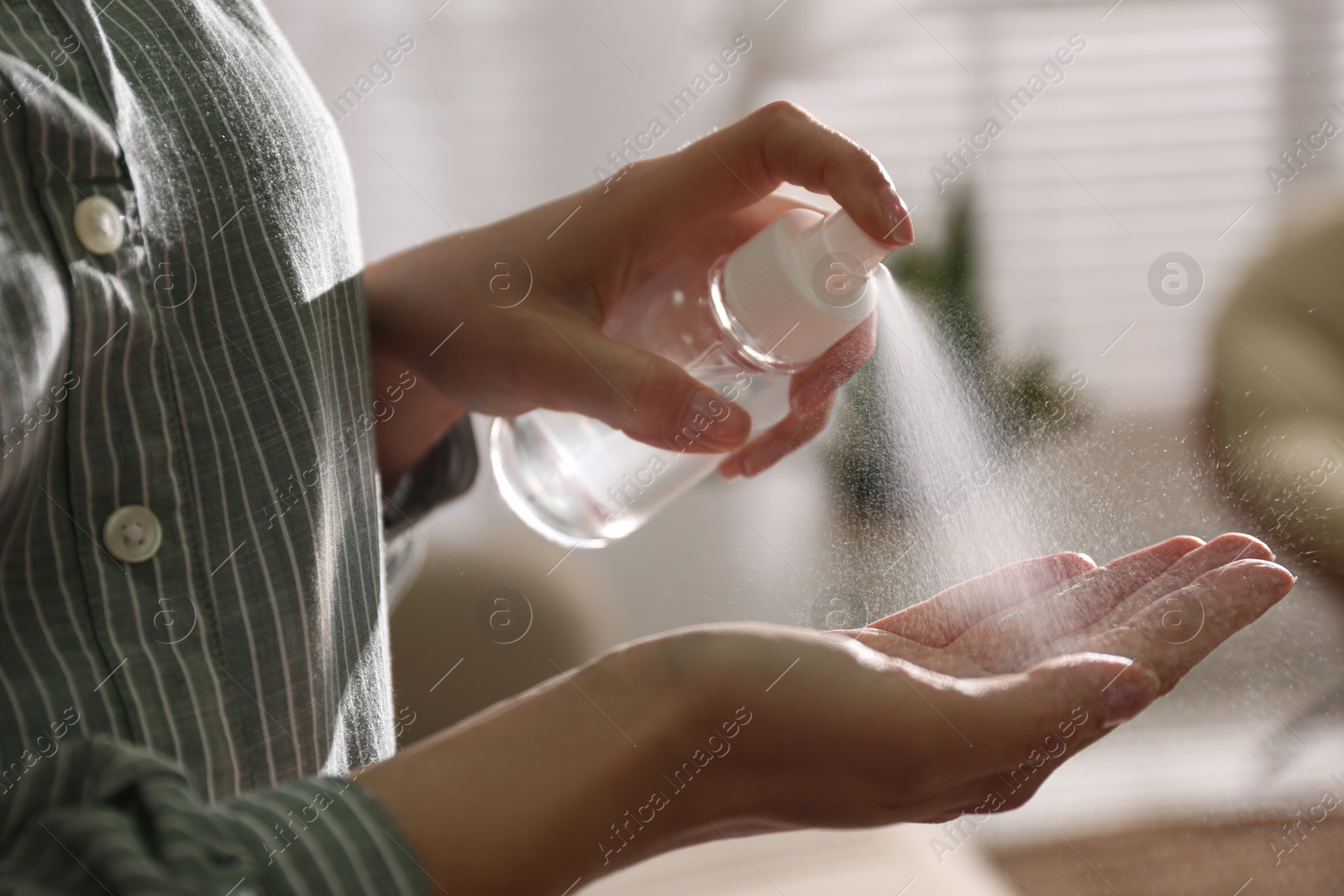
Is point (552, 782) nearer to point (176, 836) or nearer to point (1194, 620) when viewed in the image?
point (176, 836)

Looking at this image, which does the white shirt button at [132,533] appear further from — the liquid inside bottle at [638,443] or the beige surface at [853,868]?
the beige surface at [853,868]

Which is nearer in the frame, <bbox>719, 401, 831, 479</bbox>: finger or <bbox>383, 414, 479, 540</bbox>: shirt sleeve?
<bbox>719, 401, 831, 479</bbox>: finger

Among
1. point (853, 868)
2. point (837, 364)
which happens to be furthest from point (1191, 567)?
point (853, 868)

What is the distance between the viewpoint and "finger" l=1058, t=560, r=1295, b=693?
265 mm

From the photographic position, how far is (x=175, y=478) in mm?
269

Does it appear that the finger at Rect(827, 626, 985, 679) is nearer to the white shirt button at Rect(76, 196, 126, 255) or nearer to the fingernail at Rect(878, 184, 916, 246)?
the fingernail at Rect(878, 184, 916, 246)

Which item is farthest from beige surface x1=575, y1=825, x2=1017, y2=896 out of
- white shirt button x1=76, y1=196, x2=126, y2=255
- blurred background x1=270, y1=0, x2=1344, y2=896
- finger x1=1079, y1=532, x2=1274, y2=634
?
white shirt button x1=76, y1=196, x2=126, y2=255

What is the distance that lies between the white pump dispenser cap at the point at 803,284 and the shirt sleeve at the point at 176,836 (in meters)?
0.19

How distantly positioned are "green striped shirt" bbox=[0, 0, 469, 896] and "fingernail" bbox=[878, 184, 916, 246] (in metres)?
0.19

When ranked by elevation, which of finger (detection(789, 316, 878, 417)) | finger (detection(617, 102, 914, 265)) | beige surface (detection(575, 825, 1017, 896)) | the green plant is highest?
finger (detection(617, 102, 914, 265))

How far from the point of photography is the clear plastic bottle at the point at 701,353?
0.31m

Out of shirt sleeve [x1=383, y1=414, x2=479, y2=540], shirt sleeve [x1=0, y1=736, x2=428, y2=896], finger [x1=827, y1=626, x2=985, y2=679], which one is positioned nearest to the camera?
shirt sleeve [x1=0, y1=736, x2=428, y2=896]

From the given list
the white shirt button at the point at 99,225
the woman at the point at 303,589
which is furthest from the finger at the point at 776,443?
the white shirt button at the point at 99,225

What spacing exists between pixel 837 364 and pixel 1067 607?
107 mm
